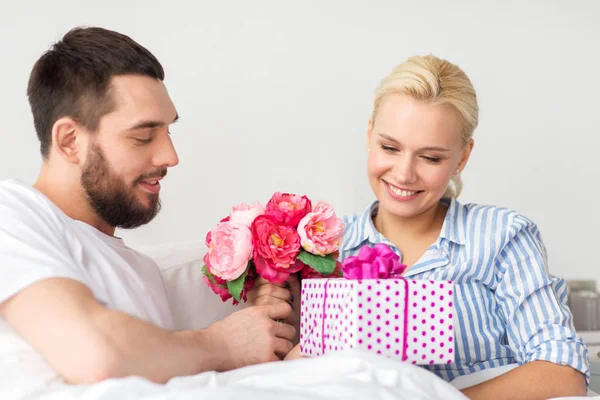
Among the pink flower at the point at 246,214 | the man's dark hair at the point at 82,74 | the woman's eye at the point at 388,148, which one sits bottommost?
the pink flower at the point at 246,214

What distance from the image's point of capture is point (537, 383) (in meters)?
1.58

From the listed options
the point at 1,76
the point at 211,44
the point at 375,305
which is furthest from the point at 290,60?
the point at 375,305

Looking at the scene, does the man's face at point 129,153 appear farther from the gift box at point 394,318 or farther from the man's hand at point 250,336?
the gift box at point 394,318

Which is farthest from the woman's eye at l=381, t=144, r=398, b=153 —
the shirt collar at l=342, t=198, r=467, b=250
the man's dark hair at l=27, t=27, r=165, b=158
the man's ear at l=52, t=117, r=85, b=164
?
the man's ear at l=52, t=117, r=85, b=164

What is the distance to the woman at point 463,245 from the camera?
5.42 ft

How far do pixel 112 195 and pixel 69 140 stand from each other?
0.16 m

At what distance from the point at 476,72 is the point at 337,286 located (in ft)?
5.25

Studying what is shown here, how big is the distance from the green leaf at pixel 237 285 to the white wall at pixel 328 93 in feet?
3.08

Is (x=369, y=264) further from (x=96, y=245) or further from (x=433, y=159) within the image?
(x=96, y=245)

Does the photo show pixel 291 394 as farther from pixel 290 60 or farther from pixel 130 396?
pixel 290 60

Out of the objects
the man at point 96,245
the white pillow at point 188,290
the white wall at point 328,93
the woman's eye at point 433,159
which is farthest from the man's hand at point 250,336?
the white wall at point 328,93

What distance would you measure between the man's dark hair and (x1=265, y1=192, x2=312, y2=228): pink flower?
0.44 m

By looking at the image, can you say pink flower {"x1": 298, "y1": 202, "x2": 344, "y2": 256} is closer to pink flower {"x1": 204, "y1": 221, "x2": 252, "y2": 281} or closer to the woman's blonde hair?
pink flower {"x1": 204, "y1": 221, "x2": 252, "y2": 281}

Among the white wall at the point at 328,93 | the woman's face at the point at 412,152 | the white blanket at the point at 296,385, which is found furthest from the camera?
the white wall at the point at 328,93
